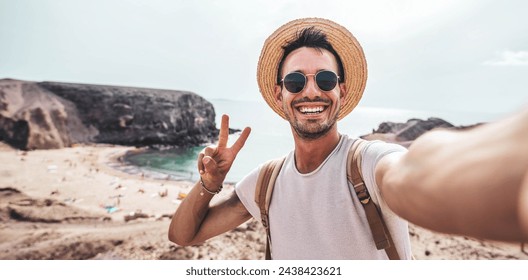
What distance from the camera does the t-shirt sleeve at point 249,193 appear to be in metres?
1.91

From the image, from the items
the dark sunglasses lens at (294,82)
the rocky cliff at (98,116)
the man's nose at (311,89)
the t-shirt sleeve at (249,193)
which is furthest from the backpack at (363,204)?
the rocky cliff at (98,116)

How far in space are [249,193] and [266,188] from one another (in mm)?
167

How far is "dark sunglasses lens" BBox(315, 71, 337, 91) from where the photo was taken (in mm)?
1937

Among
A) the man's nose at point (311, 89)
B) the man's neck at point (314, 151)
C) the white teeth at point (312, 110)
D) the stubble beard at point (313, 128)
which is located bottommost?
the man's neck at point (314, 151)

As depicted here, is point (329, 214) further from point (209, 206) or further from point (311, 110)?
point (209, 206)

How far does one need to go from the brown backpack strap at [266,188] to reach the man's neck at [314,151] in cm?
18

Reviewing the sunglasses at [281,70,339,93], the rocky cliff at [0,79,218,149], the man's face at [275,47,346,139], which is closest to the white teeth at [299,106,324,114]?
the man's face at [275,47,346,139]

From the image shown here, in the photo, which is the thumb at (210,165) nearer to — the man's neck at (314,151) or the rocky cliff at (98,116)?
the man's neck at (314,151)

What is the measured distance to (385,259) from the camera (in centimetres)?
148

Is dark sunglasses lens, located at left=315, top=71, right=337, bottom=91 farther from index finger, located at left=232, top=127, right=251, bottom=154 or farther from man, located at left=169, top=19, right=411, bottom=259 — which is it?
index finger, located at left=232, top=127, right=251, bottom=154

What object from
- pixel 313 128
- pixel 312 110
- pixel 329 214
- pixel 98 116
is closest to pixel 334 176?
pixel 329 214

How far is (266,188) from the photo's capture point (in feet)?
6.02

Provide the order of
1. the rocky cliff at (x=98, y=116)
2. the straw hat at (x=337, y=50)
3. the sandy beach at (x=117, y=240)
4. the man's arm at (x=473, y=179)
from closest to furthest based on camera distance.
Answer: the man's arm at (x=473, y=179), the straw hat at (x=337, y=50), the sandy beach at (x=117, y=240), the rocky cliff at (x=98, y=116)
